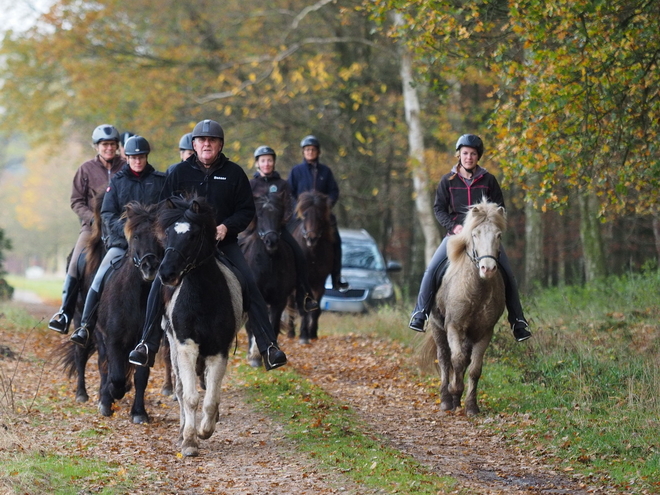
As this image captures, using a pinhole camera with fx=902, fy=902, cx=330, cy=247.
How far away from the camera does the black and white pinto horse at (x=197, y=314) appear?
776cm

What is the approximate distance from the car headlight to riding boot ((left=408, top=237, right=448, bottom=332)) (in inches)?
384

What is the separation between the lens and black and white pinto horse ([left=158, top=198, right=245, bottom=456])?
25.5 ft

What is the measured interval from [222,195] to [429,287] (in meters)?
2.81

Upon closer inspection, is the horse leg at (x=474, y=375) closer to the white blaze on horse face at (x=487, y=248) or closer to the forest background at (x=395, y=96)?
the white blaze on horse face at (x=487, y=248)

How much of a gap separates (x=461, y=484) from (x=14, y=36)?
97.5 ft

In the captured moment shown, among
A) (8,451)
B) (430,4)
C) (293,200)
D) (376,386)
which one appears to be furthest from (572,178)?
(8,451)

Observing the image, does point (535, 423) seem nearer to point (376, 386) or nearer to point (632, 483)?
point (632, 483)

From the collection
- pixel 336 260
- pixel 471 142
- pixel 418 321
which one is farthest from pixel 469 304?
pixel 336 260

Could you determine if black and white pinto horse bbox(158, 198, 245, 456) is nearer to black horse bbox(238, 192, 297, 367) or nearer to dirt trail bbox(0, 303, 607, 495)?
dirt trail bbox(0, 303, 607, 495)

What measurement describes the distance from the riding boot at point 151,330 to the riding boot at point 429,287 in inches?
122


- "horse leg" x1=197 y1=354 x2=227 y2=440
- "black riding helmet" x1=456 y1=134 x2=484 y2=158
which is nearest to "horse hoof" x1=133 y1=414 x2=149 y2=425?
"horse leg" x1=197 y1=354 x2=227 y2=440

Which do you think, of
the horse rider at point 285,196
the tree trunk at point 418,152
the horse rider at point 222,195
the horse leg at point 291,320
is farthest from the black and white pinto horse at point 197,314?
the tree trunk at point 418,152

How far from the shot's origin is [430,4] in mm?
11203

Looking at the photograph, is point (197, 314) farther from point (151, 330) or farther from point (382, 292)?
point (382, 292)
